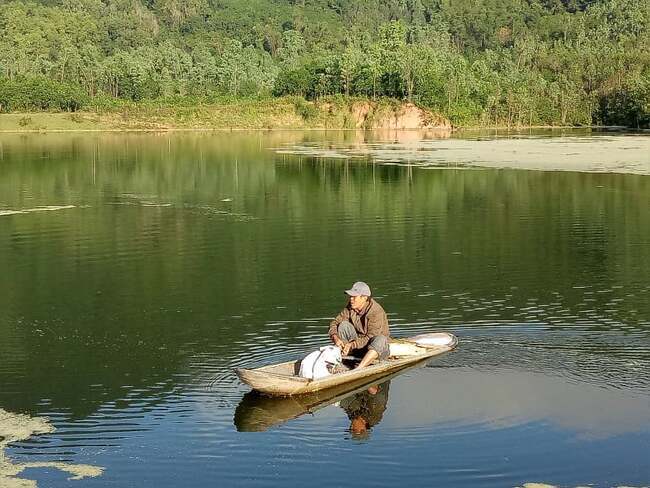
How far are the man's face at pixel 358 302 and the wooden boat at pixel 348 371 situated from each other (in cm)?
103

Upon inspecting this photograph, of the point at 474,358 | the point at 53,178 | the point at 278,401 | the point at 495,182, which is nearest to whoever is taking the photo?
the point at 278,401

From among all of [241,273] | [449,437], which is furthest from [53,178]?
[449,437]

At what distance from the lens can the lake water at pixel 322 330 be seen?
13.7m

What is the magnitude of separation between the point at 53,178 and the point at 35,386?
129ft

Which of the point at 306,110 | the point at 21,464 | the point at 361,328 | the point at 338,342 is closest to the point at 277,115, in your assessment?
the point at 306,110

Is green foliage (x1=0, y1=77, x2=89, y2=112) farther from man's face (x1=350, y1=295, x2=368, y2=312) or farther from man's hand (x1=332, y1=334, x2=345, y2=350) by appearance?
man's hand (x1=332, y1=334, x2=345, y2=350)

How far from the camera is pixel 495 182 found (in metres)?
50.3

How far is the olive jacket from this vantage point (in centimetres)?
1692

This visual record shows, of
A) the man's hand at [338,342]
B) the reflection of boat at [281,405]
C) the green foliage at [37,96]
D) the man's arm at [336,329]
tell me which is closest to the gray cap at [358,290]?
the man's arm at [336,329]

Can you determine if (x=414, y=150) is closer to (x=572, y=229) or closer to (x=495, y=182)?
(x=495, y=182)

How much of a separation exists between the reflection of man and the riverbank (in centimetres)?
11873

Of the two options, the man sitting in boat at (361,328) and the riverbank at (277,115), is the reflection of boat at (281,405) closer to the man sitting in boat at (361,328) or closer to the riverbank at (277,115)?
the man sitting in boat at (361,328)

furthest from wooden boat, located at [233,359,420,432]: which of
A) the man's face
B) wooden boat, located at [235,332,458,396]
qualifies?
the man's face

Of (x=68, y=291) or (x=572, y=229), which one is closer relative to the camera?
(x=68, y=291)
